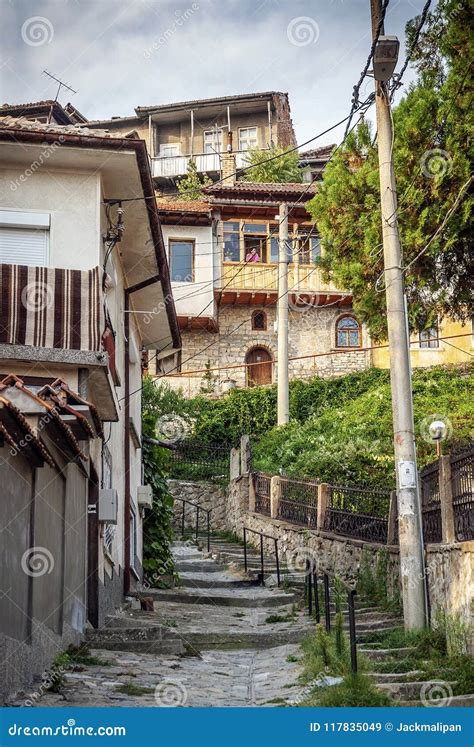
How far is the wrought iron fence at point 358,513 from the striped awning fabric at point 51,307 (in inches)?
267

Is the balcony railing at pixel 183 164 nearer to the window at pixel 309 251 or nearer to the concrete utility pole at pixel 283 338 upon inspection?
the window at pixel 309 251

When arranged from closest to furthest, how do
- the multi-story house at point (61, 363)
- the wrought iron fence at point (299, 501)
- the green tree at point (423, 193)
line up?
the multi-story house at point (61, 363) < the green tree at point (423, 193) < the wrought iron fence at point (299, 501)

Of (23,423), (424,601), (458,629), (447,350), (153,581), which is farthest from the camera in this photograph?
(447,350)

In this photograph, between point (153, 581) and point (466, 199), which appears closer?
point (466, 199)

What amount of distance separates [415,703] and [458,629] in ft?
5.86

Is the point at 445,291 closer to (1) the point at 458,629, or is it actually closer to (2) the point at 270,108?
(1) the point at 458,629

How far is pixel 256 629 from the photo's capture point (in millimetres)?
13961

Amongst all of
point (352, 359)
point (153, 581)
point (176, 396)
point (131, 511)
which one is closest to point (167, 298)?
point (131, 511)

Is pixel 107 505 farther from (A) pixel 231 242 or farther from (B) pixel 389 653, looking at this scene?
(A) pixel 231 242

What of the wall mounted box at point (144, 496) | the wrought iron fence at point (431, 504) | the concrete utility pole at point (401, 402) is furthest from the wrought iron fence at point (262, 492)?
the concrete utility pole at point (401, 402)

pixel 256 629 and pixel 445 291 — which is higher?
pixel 445 291

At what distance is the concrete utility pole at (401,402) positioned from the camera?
11.1m

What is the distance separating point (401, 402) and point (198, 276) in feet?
83.7

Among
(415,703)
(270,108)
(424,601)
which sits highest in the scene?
(270,108)
